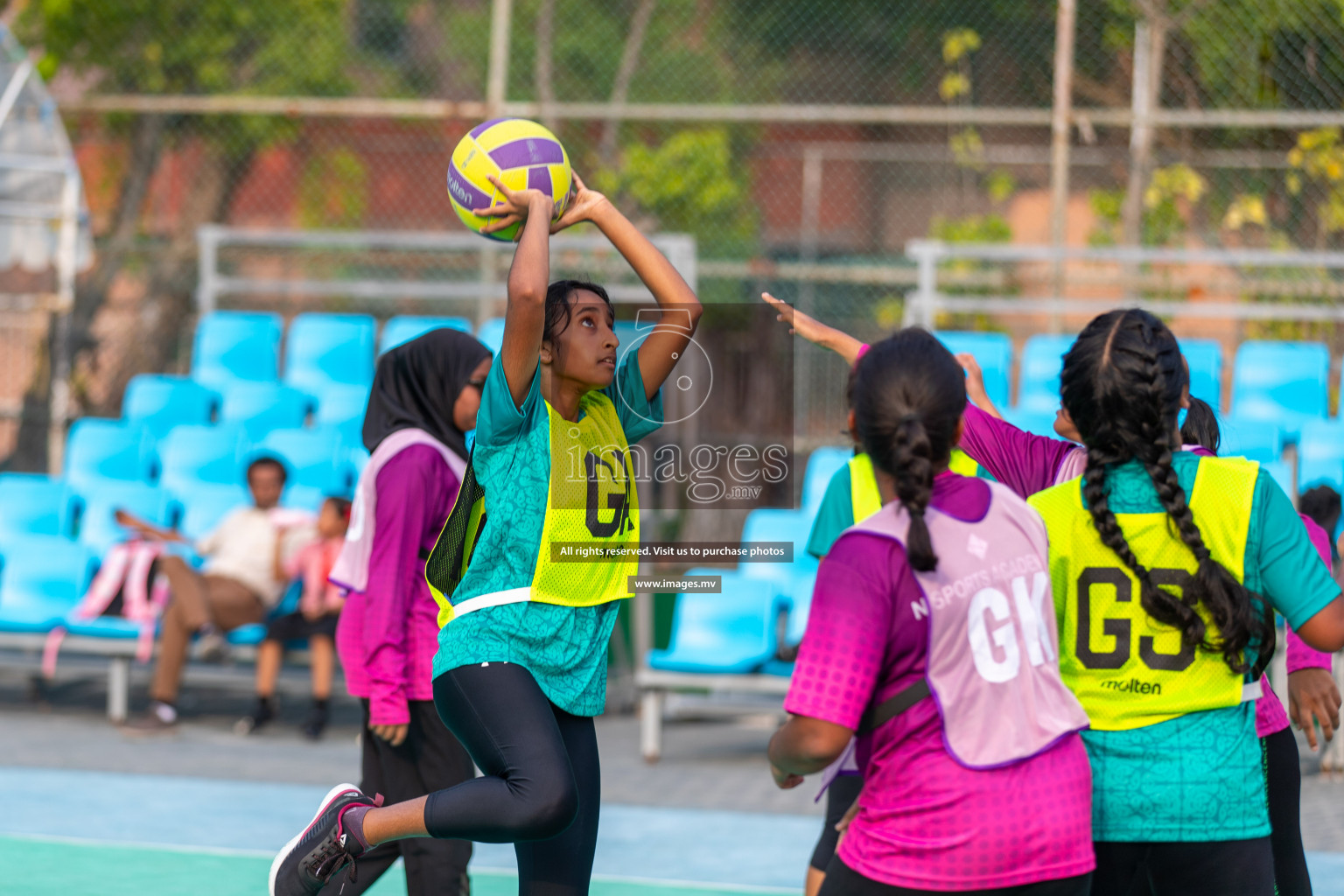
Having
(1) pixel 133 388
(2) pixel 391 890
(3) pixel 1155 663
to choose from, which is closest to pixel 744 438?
(1) pixel 133 388

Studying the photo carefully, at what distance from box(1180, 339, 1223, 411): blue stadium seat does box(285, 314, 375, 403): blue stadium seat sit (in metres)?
5.38

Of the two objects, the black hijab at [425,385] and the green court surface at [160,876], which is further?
the green court surface at [160,876]

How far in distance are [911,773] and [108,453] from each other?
8476 millimetres

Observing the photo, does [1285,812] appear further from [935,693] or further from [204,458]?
[204,458]

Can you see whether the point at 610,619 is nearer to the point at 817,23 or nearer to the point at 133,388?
the point at 133,388

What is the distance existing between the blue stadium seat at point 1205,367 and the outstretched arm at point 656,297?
571cm

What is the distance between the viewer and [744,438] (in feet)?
37.5

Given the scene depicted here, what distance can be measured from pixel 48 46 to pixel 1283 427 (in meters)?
10.9

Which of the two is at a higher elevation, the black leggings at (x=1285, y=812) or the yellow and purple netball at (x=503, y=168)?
the yellow and purple netball at (x=503, y=168)

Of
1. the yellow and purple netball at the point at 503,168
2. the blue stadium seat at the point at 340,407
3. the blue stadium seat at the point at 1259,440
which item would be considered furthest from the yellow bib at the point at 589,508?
the blue stadium seat at the point at 340,407

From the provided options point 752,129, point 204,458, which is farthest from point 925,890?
point 752,129

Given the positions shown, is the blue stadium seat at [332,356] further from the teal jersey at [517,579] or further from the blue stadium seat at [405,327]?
the teal jersey at [517,579]

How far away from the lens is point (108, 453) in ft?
32.3

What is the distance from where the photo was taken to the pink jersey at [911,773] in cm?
243
